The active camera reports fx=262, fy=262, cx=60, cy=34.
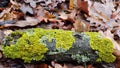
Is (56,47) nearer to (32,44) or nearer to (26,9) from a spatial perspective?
(32,44)

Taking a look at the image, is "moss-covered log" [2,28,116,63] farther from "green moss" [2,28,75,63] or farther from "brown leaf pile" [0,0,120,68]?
"brown leaf pile" [0,0,120,68]

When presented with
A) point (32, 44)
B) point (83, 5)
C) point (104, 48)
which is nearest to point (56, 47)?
point (32, 44)

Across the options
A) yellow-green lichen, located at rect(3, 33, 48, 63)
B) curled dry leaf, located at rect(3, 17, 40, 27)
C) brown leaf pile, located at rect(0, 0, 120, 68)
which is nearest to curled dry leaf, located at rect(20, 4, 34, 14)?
brown leaf pile, located at rect(0, 0, 120, 68)

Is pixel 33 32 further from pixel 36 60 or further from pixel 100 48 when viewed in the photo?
pixel 100 48

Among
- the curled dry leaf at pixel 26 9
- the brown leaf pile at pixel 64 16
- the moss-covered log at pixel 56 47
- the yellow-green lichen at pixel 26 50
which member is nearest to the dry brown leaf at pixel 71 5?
the brown leaf pile at pixel 64 16

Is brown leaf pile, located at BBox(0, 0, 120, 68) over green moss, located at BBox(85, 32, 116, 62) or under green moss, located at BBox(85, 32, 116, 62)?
over

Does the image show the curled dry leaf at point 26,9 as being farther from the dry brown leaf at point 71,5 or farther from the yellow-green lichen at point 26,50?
the yellow-green lichen at point 26,50

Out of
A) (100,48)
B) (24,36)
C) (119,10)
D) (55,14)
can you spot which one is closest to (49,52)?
(24,36)
